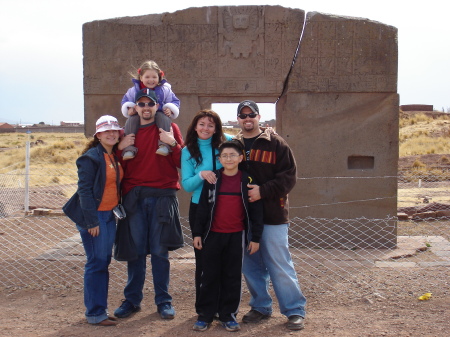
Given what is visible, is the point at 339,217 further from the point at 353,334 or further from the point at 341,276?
the point at 353,334

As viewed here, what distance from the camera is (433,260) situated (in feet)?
21.5

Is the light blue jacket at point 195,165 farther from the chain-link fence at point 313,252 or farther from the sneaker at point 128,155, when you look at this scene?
the chain-link fence at point 313,252

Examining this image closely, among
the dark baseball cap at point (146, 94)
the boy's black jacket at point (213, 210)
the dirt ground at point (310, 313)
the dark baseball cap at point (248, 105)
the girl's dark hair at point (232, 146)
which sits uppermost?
the dark baseball cap at point (146, 94)

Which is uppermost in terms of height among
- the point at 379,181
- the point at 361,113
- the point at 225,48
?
the point at 225,48

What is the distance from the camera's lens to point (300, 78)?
7355 mm

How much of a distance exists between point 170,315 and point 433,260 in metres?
3.63

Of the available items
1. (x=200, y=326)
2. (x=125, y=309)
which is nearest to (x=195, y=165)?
(x=200, y=326)

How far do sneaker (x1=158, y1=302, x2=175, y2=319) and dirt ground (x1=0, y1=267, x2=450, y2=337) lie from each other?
45mm

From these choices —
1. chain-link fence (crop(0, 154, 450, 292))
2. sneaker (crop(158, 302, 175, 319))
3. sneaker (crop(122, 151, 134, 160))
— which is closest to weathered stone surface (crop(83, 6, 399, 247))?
chain-link fence (crop(0, 154, 450, 292))

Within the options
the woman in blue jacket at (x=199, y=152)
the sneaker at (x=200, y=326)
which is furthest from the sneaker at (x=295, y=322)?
the woman in blue jacket at (x=199, y=152)

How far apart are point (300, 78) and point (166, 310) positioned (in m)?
4.01

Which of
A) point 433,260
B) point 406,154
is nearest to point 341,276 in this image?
point 433,260

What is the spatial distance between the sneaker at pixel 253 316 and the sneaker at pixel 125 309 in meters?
0.97

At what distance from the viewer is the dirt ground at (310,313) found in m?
4.23
